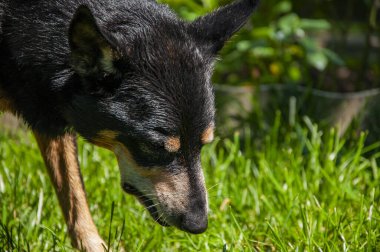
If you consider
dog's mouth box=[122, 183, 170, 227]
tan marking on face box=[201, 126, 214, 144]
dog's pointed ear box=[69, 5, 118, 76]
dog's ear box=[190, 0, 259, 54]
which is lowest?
dog's mouth box=[122, 183, 170, 227]

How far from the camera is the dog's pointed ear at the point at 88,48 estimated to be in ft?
9.92

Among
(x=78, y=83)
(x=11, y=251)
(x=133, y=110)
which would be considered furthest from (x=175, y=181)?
(x=11, y=251)

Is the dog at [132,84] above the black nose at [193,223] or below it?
Result: above

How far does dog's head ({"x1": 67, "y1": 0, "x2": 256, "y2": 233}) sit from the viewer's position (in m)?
3.34

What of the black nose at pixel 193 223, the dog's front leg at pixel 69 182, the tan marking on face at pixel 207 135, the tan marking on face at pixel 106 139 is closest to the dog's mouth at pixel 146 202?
the black nose at pixel 193 223

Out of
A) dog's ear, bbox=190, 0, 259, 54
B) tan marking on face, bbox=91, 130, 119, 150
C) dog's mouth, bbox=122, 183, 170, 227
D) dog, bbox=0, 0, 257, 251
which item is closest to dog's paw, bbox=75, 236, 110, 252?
dog, bbox=0, 0, 257, 251

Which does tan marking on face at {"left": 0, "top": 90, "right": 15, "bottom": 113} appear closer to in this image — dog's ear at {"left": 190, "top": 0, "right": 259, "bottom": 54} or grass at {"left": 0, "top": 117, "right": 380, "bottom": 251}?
grass at {"left": 0, "top": 117, "right": 380, "bottom": 251}

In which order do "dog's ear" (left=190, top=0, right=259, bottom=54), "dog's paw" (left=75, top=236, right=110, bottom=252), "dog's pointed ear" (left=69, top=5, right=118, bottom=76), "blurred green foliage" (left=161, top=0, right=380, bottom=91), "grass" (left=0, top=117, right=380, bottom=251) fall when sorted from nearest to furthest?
1. "dog's pointed ear" (left=69, top=5, right=118, bottom=76)
2. "dog's ear" (left=190, top=0, right=259, bottom=54)
3. "grass" (left=0, top=117, right=380, bottom=251)
4. "dog's paw" (left=75, top=236, right=110, bottom=252)
5. "blurred green foliage" (left=161, top=0, right=380, bottom=91)

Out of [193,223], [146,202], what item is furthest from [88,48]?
[193,223]

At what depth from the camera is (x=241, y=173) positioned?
15.4ft

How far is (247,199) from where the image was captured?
4.45 meters

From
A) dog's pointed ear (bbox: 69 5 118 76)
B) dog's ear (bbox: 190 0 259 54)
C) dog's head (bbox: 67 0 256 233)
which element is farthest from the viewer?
dog's ear (bbox: 190 0 259 54)

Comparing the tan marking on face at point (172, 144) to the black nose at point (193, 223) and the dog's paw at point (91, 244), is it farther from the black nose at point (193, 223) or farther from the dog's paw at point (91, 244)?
the dog's paw at point (91, 244)

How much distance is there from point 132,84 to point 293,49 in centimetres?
335
